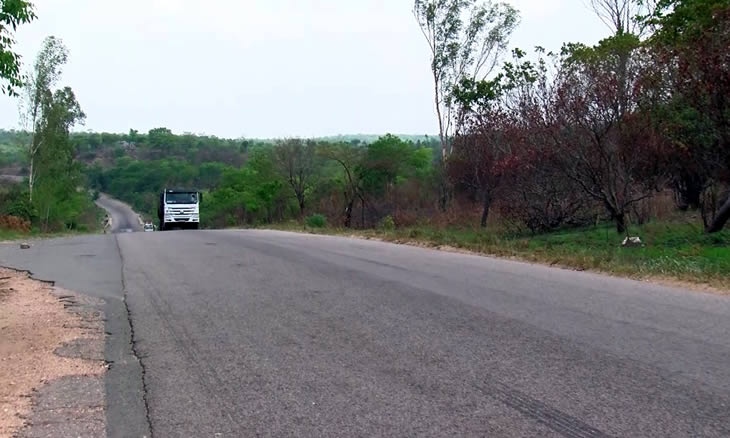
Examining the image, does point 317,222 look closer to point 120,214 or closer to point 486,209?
point 486,209

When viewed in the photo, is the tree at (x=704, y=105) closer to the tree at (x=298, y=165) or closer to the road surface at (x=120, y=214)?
the tree at (x=298, y=165)

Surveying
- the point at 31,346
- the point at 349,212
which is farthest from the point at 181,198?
the point at 31,346

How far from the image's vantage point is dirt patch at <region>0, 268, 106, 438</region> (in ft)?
19.4

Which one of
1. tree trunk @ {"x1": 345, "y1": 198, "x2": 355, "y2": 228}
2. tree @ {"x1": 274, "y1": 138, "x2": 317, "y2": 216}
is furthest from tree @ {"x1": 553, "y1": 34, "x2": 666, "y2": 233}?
tree @ {"x1": 274, "y1": 138, "x2": 317, "y2": 216}

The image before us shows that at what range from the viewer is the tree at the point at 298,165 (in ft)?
189

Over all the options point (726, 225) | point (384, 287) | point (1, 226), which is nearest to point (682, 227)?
point (726, 225)

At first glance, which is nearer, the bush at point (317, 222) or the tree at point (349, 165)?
the bush at point (317, 222)

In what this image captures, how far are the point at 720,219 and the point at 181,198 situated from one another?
39294mm

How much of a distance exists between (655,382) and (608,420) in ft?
3.67

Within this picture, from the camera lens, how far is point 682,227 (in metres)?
19.1

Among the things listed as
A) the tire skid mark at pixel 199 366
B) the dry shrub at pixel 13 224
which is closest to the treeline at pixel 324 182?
the dry shrub at pixel 13 224

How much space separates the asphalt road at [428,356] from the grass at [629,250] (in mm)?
1147

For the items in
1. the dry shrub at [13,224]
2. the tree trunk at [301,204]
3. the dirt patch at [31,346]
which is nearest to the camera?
the dirt patch at [31,346]

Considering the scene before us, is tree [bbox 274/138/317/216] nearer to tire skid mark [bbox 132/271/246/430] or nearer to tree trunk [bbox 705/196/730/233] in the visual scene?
tree trunk [bbox 705/196/730/233]
